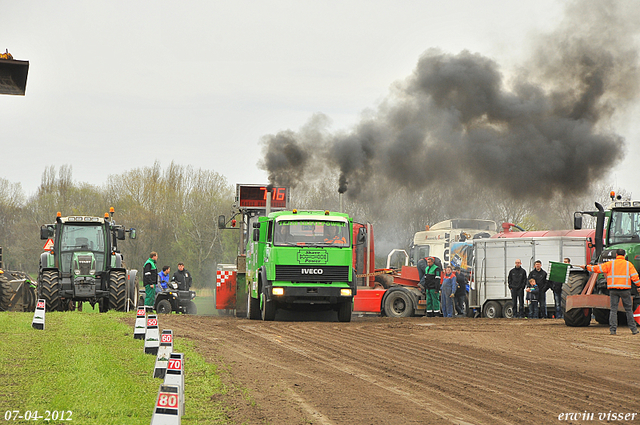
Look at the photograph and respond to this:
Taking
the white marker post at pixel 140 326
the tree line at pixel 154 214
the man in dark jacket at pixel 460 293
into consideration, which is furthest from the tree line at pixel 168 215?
the white marker post at pixel 140 326

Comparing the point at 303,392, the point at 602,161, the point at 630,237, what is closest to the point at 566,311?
the point at 630,237

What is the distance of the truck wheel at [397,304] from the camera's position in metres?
23.8

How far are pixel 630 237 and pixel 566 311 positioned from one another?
2374 millimetres

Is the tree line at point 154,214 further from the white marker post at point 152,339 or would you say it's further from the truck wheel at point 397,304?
the white marker post at point 152,339

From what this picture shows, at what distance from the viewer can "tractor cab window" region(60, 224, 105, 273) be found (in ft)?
68.5

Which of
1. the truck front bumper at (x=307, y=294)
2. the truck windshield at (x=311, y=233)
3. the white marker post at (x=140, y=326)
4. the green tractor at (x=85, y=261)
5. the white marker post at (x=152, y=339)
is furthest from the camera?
the green tractor at (x=85, y=261)

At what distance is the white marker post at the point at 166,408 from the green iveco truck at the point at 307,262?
12929mm

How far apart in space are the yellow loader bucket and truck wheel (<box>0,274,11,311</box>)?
985 cm

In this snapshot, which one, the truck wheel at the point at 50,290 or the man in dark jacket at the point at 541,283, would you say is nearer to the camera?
the truck wheel at the point at 50,290

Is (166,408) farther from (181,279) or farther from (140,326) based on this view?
(181,279)

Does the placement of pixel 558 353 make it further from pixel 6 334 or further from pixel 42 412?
pixel 6 334

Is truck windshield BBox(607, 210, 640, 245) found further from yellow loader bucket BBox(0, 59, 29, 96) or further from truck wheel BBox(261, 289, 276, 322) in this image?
yellow loader bucket BBox(0, 59, 29, 96)

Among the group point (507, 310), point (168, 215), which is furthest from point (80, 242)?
point (168, 215)

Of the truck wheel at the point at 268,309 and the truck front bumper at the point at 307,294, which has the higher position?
the truck front bumper at the point at 307,294
